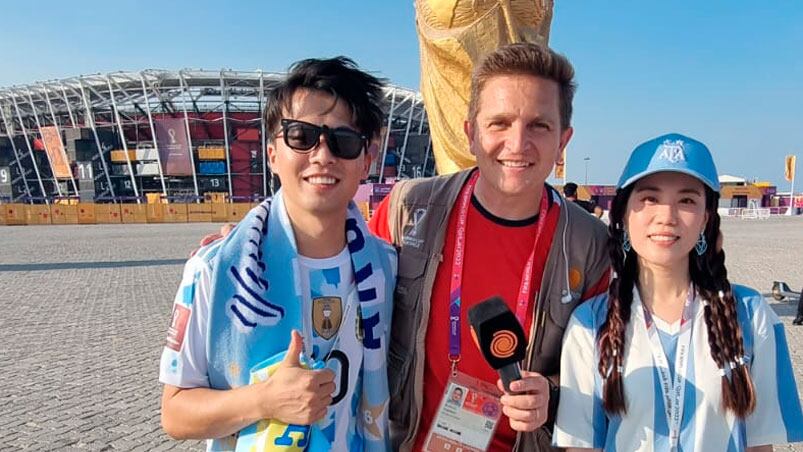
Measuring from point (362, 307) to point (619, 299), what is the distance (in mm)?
882

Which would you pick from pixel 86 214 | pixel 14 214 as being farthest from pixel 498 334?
pixel 14 214

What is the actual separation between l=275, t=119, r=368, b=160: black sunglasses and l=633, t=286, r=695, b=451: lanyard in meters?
1.13

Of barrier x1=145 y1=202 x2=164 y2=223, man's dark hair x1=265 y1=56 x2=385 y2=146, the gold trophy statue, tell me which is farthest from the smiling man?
barrier x1=145 y1=202 x2=164 y2=223

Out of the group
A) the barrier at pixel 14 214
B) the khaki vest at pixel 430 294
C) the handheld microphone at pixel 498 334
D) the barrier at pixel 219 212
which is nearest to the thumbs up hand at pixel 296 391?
the handheld microphone at pixel 498 334

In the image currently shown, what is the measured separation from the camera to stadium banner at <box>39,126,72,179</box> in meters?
42.5

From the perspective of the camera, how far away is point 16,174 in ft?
151

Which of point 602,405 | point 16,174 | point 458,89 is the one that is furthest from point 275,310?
point 16,174

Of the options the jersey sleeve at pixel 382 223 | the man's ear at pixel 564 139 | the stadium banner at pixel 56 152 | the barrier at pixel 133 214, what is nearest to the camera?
the man's ear at pixel 564 139

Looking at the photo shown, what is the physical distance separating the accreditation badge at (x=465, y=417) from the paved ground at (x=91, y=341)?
2.74m

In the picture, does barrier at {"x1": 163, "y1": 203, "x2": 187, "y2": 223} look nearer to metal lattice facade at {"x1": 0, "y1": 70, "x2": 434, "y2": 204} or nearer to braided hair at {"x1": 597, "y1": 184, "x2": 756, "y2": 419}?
metal lattice facade at {"x1": 0, "y1": 70, "x2": 434, "y2": 204}

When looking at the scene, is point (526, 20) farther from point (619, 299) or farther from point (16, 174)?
point (16, 174)

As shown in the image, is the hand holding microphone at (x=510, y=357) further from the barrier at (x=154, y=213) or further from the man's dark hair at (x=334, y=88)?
the barrier at (x=154, y=213)

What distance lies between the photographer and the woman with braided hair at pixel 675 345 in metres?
1.64

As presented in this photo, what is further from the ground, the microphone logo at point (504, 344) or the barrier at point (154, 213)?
the microphone logo at point (504, 344)
